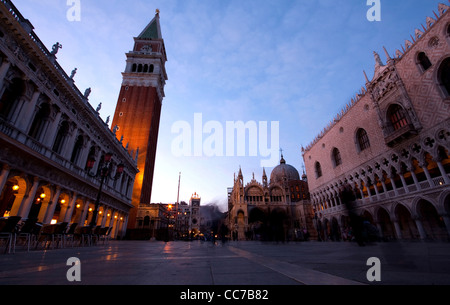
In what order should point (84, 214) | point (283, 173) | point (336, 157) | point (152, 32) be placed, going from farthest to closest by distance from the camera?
point (283, 173)
point (152, 32)
point (336, 157)
point (84, 214)

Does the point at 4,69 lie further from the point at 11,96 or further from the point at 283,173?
the point at 283,173

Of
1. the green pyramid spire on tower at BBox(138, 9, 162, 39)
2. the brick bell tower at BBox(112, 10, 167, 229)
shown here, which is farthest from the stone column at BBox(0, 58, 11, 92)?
the green pyramid spire on tower at BBox(138, 9, 162, 39)

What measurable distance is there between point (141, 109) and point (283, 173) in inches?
1693

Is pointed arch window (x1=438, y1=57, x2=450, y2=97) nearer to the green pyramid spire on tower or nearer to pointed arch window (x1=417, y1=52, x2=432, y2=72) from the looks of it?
pointed arch window (x1=417, y1=52, x2=432, y2=72)

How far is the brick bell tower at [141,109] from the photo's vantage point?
1591 inches

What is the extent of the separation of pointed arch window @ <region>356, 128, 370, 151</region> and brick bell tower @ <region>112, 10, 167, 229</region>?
121ft

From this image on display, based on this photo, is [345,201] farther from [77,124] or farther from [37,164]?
[77,124]

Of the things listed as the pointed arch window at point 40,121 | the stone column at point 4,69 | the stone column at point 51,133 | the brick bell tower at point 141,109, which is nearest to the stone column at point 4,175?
the stone column at point 51,133

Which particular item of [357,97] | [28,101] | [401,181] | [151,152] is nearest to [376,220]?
[401,181]

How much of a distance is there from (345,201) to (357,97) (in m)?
26.4

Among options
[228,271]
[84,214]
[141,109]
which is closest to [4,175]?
[84,214]

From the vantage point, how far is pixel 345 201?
7.89m

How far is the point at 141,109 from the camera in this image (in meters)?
44.6

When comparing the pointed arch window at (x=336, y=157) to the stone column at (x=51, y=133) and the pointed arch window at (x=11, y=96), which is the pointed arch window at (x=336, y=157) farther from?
the pointed arch window at (x=11, y=96)
